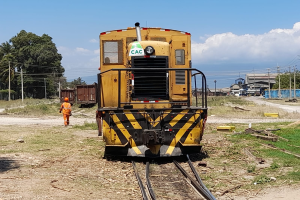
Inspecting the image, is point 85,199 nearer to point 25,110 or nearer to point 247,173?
point 247,173

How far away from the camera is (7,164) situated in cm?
859

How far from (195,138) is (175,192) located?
2734 millimetres

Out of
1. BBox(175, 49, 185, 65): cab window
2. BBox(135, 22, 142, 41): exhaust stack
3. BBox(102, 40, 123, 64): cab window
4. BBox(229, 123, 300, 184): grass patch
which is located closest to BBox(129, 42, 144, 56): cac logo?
BBox(135, 22, 142, 41): exhaust stack

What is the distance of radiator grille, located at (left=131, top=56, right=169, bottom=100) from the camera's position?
9.44m

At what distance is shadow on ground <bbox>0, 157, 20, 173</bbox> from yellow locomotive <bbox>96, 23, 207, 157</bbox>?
2.16m

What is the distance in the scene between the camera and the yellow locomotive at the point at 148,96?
28.9 ft

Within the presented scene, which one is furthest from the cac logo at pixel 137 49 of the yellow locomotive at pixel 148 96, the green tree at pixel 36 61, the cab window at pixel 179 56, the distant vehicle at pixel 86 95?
the green tree at pixel 36 61

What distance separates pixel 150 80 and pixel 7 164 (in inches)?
158

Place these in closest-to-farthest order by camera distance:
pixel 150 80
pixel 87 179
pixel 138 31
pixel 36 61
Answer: pixel 87 179
pixel 150 80
pixel 138 31
pixel 36 61

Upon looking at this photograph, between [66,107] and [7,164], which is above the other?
[66,107]

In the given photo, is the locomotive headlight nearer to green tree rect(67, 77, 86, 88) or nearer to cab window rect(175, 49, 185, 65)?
cab window rect(175, 49, 185, 65)

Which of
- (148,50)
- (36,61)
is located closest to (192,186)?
(148,50)

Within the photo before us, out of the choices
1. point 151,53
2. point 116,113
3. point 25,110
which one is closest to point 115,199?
point 116,113

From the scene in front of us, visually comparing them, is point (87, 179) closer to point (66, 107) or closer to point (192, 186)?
point (192, 186)
